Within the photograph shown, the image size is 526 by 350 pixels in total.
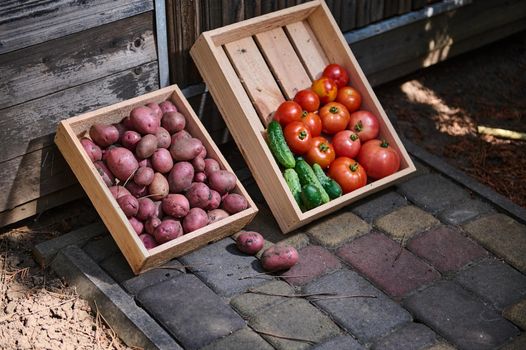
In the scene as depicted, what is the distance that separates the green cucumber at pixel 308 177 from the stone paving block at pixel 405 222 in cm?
41

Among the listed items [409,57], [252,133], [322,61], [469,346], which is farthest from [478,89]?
[469,346]

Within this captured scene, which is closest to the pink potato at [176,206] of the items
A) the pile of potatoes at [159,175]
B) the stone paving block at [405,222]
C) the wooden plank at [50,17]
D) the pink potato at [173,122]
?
the pile of potatoes at [159,175]

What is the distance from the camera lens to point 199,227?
177 inches

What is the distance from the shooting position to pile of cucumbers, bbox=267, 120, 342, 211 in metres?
4.73

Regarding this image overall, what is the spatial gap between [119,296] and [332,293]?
1156 millimetres

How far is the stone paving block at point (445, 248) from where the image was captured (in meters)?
4.66

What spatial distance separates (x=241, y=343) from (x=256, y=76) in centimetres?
186

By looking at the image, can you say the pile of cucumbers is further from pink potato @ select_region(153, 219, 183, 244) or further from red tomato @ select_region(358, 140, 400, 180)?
pink potato @ select_region(153, 219, 183, 244)

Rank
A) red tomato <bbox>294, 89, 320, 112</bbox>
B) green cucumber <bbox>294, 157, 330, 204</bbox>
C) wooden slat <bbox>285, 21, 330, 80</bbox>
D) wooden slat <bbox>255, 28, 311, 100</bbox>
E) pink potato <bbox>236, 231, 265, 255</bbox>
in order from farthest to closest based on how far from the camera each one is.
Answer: wooden slat <bbox>285, 21, 330, 80</bbox>
wooden slat <bbox>255, 28, 311, 100</bbox>
red tomato <bbox>294, 89, 320, 112</bbox>
green cucumber <bbox>294, 157, 330, 204</bbox>
pink potato <bbox>236, 231, 265, 255</bbox>

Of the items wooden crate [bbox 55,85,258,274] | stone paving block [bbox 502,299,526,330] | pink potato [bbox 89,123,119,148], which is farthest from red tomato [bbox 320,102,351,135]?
stone paving block [bbox 502,299,526,330]

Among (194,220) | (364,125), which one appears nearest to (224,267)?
(194,220)

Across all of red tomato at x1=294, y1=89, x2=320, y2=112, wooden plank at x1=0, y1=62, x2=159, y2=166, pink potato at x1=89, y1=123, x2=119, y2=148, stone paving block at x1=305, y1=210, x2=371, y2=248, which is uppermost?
wooden plank at x1=0, y1=62, x2=159, y2=166

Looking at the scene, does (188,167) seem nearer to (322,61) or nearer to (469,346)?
(322,61)

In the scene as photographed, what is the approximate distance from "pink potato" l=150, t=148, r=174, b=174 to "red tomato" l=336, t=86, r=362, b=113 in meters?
1.27
